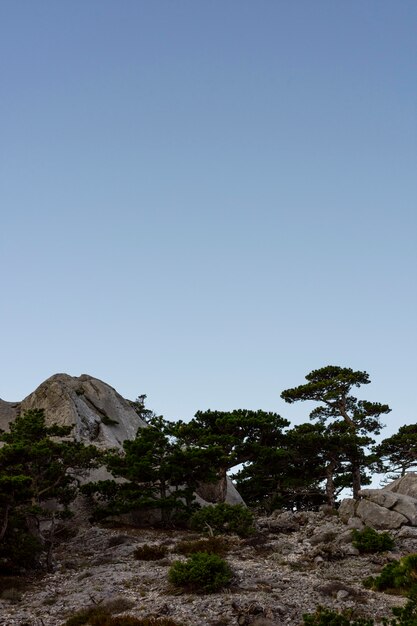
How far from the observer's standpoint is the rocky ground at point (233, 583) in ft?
56.1

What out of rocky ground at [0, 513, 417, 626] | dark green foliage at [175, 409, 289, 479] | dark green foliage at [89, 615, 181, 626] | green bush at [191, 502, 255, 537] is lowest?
dark green foliage at [89, 615, 181, 626]

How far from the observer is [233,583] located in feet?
66.1

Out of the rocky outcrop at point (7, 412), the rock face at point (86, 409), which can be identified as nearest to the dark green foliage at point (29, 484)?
the rock face at point (86, 409)

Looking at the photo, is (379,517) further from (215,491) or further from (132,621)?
(132,621)

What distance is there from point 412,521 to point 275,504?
14255 mm

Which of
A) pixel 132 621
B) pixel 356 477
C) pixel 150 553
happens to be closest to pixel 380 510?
pixel 356 477

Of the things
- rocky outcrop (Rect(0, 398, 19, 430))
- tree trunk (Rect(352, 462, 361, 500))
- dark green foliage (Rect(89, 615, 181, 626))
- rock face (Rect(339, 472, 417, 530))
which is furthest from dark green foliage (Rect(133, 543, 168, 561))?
rocky outcrop (Rect(0, 398, 19, 430))

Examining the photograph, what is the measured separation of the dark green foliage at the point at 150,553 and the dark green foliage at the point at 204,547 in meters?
0.89

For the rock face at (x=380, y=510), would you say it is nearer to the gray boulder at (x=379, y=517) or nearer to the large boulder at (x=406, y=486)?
the gray boulder at (x=379, y=517)

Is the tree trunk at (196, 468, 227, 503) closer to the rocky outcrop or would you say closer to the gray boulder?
the gray boulder

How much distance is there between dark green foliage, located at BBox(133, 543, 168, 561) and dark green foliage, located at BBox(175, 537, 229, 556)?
2.91 ft

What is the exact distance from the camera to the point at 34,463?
27047 mm

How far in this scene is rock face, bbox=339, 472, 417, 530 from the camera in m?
30.6

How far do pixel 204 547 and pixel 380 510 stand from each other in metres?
11.8
